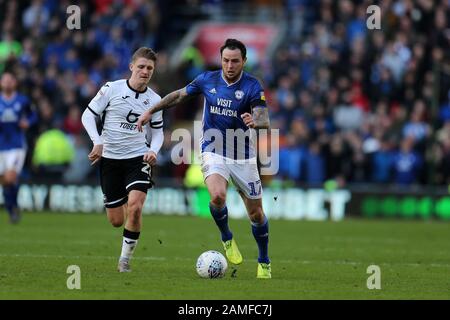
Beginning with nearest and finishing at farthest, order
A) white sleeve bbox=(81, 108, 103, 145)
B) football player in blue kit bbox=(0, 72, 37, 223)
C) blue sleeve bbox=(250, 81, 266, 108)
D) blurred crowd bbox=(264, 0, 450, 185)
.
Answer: blue sleeve bbox=(250, 81, 266, 108), white sleeve bbox=(81, 108, 103, 145), football player in blue kit bbox=(0, 72, 37, 223), blurred crowd bbox=(264, 0, 450, 185)

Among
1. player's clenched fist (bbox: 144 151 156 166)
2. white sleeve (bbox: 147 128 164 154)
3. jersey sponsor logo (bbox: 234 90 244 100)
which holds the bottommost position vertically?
player's clenched fist (bbox: 144 151 156 166)

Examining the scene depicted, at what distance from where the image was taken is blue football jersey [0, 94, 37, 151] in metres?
20.9

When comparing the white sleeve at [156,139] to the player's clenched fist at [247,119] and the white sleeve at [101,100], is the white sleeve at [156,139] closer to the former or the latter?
the white sleeve at [101,100]

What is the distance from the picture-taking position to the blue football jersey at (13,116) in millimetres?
20891

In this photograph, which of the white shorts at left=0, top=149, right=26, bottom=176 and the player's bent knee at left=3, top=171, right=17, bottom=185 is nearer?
the player's bent knee at left=3, top=171, right=17, bottom=185

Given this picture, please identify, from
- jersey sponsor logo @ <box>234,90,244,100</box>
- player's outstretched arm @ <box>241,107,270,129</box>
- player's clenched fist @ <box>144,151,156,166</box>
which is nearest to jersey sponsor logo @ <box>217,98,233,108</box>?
jersey sponsor logo @ <box>234,90,244,100</box>

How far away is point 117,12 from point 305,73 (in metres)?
6.10

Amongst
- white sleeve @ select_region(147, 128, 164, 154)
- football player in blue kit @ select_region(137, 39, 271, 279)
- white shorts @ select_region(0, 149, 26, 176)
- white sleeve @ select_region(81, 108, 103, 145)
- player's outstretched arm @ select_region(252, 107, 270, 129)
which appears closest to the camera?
player's outstretched arm @ select_region(252, 107, 270, 129)

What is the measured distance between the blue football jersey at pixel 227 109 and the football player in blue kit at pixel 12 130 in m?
8.51

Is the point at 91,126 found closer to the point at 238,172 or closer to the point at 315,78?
the point at 238,172

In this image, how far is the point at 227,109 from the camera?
12.7 meters

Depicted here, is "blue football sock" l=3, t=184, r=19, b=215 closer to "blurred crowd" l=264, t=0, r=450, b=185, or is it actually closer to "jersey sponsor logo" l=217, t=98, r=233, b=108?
"blurred crowd" l=264, t=0, r=450, b=185

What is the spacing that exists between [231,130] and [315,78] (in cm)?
1567

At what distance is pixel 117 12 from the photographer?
103 feet
